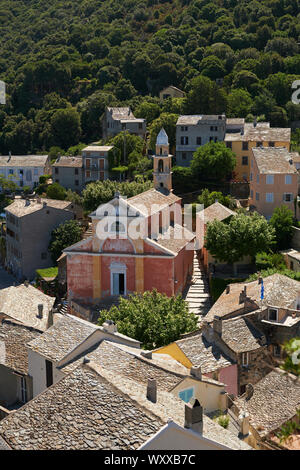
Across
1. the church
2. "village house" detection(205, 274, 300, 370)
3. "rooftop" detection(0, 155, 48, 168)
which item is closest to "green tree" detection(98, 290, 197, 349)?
"village house" detection(205, 274, 300, 370)

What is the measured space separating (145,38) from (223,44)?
80.5 ft

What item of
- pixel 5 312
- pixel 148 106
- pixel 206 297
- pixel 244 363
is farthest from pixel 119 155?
pixel 244 363

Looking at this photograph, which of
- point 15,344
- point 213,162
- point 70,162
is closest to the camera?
point 15,344

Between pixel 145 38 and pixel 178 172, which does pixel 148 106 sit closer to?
pixel 178 172

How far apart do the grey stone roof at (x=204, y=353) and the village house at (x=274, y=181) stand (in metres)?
23.4

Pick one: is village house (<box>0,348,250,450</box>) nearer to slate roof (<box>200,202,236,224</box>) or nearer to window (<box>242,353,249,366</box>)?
window (<box>242,353,249,366</box>)

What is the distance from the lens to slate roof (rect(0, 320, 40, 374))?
30509 millimetres

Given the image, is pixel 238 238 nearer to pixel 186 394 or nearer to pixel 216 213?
pixel 216 213

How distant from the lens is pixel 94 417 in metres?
20.1

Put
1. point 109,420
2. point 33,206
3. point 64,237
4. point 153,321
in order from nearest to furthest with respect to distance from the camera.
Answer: point 109,420
point 153,321
point 64,237
point 33,206

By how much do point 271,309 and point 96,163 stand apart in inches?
1807

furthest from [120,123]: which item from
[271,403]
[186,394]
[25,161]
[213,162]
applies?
[186,394]

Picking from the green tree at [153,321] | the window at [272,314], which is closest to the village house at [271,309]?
the window at [272,314]

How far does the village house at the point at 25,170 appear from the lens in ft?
287
